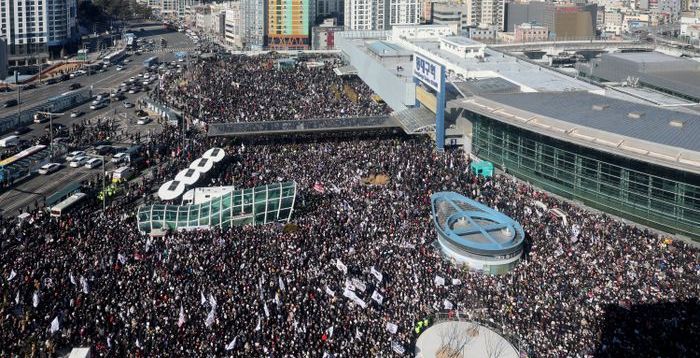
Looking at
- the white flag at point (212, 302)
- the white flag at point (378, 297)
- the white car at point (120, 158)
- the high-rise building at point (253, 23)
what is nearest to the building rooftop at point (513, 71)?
the white car at point (120, 158)

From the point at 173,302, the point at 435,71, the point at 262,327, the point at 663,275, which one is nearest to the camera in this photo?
the point at 262,327

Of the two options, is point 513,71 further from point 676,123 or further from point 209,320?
point 209,320

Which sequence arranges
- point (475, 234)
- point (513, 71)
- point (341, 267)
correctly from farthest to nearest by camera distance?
point (513, 71) → point (475, 234) → point (341, 267)

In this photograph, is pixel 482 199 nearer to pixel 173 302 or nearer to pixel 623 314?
pixel 623 314

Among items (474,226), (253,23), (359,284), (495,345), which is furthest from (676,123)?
(253,23)

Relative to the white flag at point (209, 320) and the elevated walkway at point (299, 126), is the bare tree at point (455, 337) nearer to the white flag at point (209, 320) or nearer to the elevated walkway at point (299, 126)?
the white flag at point (209, 320)

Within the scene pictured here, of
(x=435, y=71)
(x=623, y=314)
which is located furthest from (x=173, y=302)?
(x=435, y=71)
